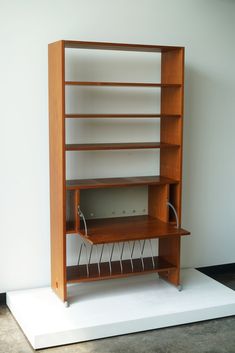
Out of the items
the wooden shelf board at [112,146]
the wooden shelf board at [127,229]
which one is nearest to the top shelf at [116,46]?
the wooden shelf board at [112,146]

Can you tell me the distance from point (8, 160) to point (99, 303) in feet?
3.92

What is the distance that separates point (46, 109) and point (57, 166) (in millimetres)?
480

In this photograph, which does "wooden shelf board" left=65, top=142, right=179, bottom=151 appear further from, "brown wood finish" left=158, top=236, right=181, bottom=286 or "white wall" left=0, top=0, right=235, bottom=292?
"brown wood finish" left=158, top=236, right=181, bottom=286

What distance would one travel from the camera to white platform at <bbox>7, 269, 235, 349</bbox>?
3365 millimetres

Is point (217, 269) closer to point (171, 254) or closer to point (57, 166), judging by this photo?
point (171, 254)

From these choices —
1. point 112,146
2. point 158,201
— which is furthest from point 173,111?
point 158,201

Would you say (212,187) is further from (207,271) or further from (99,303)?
(99,303)

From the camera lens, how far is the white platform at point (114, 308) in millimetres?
3365

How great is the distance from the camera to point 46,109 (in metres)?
3.91

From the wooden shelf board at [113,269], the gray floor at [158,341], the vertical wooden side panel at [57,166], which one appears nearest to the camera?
the gray floor at [158,341]

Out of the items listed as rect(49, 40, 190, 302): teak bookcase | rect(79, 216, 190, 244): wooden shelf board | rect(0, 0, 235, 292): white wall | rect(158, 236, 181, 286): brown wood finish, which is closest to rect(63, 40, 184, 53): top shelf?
rect(49, 40, 190, 302): teak bookcase

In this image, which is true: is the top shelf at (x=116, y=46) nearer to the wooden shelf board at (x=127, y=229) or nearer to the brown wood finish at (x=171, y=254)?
the wooden shelf board at (x=127, y=229)

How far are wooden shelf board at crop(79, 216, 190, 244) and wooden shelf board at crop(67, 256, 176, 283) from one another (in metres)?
0.31

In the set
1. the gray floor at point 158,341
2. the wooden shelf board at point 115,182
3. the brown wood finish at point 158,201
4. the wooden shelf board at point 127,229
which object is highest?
the wooden shelf board at point 115,182
